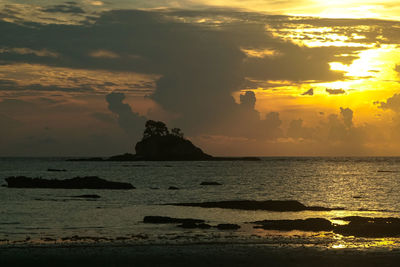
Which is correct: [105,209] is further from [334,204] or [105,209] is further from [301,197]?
[301,197]

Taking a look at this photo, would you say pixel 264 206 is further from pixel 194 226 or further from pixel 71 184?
pixel 71 184

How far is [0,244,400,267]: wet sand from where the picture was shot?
2689 centimetres

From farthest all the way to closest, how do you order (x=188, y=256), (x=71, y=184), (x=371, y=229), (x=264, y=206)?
(x=71, y=184)
(x=264, y=206)
(x=371, y=229)
(x=188, y=256)

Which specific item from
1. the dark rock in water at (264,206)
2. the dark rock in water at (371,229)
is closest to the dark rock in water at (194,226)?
the dark rock in water at (371,229)

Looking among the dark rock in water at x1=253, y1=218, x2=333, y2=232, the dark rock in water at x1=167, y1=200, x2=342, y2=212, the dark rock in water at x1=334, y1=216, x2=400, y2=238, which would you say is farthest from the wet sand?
the dark rock in water at x1=167, y1=200, x2=342, y2=212

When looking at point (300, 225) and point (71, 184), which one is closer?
point (300, 225)

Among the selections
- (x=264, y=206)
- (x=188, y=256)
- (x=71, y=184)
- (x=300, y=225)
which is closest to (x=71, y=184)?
(x=71, y=184)

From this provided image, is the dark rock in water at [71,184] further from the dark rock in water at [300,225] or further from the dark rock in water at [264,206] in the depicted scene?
the dark rock in water at [300,225]

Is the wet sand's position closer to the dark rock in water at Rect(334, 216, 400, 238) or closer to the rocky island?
the dark rock in water at Rect(334, 216, 400, 238)

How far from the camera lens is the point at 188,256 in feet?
93.9

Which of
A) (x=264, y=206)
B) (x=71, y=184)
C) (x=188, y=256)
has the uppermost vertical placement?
(x=71, y=184)

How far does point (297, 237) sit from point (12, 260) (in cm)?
1845

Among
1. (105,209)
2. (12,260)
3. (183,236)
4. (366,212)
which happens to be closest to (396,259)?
(183,236)

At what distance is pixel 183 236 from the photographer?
120ft
